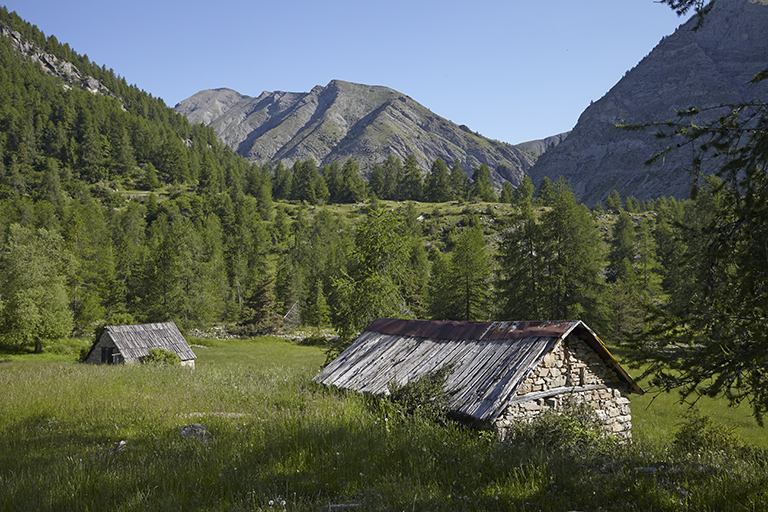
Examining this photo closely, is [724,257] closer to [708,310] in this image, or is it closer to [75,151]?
[708,310]

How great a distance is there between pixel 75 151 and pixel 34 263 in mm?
118767

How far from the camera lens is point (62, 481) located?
4.99m

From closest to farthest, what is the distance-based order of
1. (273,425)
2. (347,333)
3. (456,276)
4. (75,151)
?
(273,425), (347,333), (456,276), (75,151)

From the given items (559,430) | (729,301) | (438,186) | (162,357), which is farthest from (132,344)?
(438,186)

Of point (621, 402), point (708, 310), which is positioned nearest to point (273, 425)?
point (708, 310)

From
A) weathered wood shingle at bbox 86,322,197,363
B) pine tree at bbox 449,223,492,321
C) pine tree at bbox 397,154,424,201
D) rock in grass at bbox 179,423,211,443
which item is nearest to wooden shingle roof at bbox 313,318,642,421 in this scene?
rock in grass at bbox 179,423,211,443

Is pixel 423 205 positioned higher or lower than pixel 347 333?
higher

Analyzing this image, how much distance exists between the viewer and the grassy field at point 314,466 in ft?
14.8

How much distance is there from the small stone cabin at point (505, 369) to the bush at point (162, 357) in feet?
69.4

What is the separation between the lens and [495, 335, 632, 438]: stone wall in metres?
11.1

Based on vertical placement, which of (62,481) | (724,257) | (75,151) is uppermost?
(75,151)

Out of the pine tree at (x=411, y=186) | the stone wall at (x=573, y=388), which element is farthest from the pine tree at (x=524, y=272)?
the pine tree at (x=411, y=186)

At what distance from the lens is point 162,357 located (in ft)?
102

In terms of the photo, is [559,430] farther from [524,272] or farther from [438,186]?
[438,186]
